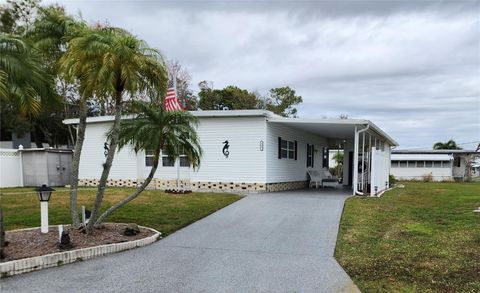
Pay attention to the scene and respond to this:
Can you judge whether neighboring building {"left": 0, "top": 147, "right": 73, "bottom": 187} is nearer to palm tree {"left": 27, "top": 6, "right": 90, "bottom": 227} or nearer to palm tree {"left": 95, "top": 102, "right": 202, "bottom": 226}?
palm tree {"left": 27, "top": 6, "right": 90, "bottom": 227}

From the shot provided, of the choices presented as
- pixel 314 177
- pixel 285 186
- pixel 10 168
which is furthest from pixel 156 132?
pixel 10 168

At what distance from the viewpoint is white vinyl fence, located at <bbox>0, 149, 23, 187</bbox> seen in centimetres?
1835

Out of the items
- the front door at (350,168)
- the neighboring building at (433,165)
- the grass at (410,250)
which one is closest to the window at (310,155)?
the front door at (350,168)

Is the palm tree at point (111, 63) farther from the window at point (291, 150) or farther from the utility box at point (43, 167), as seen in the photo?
the utility box at point (43, 167)

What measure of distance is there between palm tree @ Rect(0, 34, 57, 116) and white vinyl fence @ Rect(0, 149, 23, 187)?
14.1 meters

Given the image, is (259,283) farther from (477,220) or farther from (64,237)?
(477,220)

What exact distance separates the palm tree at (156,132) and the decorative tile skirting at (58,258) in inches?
40.6

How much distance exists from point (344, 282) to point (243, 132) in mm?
10040

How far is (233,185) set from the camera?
14.8m

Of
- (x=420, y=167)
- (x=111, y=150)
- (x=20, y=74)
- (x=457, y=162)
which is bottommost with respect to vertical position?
(x=420, y=167)

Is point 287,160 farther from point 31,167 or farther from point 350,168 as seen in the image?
point 31,167

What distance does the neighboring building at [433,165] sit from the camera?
33156mm

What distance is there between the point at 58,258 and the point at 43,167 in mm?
14706

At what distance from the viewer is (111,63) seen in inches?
244
